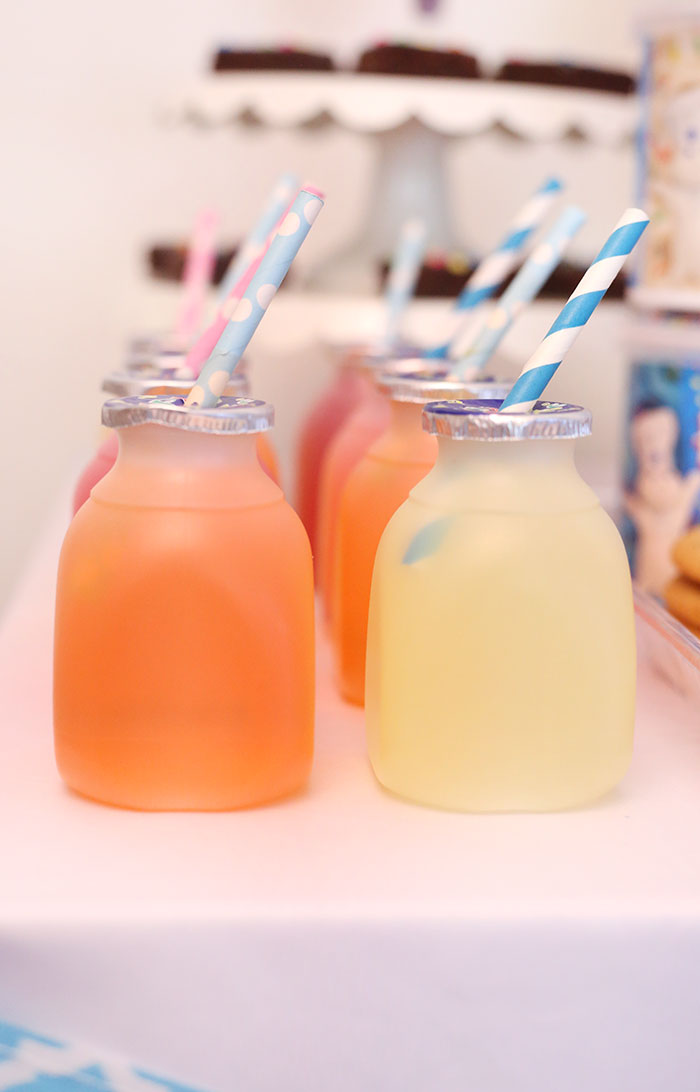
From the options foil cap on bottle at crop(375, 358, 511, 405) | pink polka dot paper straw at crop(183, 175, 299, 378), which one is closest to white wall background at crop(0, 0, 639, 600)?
pink polka dot paper straw at crop(183, 175, 299, 378)

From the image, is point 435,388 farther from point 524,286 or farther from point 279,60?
point 279,60

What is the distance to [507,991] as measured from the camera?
0.45m

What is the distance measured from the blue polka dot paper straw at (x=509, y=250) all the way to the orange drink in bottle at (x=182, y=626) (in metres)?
0.28

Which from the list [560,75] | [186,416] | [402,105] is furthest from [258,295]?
[560,75]

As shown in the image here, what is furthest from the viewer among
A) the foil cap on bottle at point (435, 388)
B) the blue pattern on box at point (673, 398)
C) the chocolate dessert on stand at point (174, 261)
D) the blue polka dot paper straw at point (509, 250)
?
the chocolate dessert on stand at point (174, 261)

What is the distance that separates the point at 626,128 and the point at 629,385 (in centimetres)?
30

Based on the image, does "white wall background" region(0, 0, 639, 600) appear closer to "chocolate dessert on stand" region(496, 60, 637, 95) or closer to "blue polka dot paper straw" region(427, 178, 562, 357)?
"chocolate dessert on stand" region(496, 60, 637, 95)

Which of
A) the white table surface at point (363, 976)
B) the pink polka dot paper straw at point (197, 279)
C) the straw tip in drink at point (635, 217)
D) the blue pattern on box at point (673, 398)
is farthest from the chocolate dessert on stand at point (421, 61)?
the white table surface at point (363, 976)

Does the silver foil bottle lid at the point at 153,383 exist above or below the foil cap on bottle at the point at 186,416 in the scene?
below

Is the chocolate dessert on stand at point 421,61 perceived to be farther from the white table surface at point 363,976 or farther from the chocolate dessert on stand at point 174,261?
the white table surface at point 363,976

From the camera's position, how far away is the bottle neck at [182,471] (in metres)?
0.51

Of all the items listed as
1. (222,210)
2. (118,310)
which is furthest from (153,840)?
(222,210)

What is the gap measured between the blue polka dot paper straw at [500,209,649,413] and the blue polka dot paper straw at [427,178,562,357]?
0.20 m

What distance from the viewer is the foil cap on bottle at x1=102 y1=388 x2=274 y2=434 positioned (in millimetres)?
508
